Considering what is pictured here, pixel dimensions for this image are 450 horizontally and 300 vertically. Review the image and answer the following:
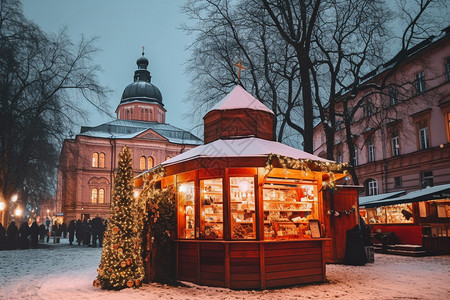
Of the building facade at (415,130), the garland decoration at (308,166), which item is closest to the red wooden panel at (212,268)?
the garland decoration at (308,166)

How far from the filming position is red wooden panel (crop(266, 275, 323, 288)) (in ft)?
29.8

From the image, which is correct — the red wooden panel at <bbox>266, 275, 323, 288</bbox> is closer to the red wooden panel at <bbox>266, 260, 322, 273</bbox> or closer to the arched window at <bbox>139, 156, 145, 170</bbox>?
the red wooden panel at <bbox>266, 260, 322, 273</bbox>

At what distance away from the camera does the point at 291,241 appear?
31.1 ft

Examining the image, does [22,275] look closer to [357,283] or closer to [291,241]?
[291,241]

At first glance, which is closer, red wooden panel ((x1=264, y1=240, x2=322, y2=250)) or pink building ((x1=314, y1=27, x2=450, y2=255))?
red wooden panel ((x1=264, y1=240, x2=322, y2=250))

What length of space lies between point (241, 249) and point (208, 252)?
883 millimetres

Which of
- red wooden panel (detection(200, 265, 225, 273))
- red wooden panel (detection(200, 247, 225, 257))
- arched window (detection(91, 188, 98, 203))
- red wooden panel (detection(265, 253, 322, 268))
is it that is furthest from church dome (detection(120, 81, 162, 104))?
red wooden panel (detection(265, 253, 322, 268))

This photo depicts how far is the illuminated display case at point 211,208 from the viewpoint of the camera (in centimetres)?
965

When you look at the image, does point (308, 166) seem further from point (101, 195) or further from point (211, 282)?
point (101, 195)

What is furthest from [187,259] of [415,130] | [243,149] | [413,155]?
[415,130]

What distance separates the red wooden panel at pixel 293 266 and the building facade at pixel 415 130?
10.5 m

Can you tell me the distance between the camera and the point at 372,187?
1203 inches

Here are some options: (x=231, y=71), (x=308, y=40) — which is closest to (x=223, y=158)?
(x=308, y=40)

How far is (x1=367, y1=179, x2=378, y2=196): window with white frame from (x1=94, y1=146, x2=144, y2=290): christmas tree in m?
24.5
